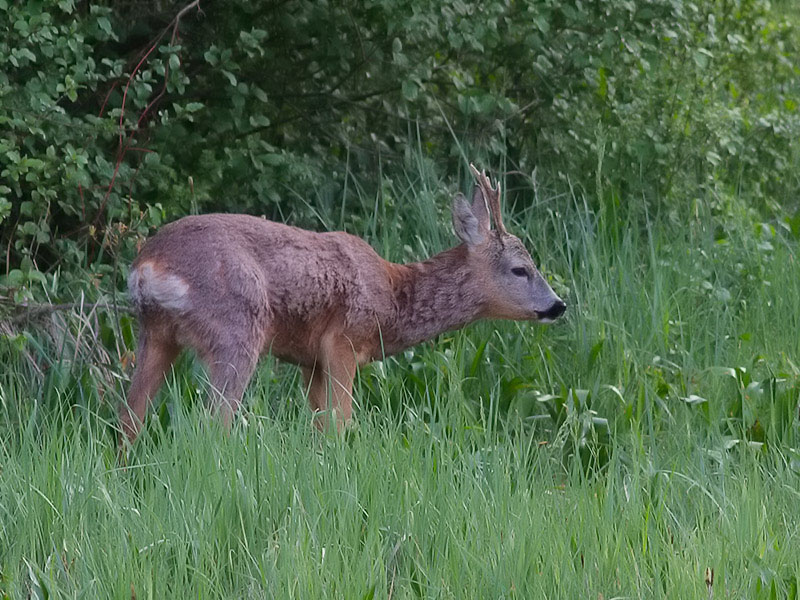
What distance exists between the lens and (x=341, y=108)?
854 cm

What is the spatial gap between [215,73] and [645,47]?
2.67 meters

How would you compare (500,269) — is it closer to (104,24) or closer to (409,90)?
(409,90)

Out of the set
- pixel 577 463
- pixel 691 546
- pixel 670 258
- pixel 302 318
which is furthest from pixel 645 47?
pixel 691 546

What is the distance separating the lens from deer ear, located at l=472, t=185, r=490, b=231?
6.55m

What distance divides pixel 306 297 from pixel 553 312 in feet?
4.43

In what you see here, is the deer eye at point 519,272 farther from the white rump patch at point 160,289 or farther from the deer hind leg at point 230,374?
the white rump patch at point 160,289

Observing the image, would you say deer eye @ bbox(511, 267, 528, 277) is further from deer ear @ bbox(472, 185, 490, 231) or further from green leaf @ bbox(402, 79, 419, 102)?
green leaf @ bbox(402, 79, 419, 102)

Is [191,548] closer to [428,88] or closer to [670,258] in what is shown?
[670,258]

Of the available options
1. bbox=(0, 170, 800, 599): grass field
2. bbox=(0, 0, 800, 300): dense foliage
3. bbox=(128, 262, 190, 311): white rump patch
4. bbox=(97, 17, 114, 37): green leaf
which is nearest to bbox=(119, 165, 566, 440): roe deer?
bbox=(128, 262, 190, 311): white rump patch

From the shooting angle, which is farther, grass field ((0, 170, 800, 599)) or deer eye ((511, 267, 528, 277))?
deer eye ((511, 267, 528, 277))

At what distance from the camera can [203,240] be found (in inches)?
219

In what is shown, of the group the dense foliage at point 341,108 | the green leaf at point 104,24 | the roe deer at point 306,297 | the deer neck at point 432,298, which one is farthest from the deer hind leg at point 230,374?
the green leaf at point 104,24

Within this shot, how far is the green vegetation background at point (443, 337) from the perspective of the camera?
151 inches

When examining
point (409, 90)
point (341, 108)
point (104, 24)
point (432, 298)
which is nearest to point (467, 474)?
point (432, 298)
